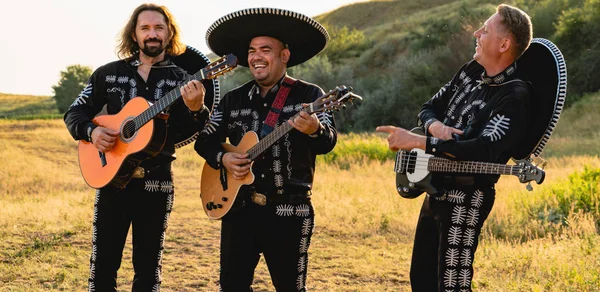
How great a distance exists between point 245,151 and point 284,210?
471 millimetres

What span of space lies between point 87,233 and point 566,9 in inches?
1251

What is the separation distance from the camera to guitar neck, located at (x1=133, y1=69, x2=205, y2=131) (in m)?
4.53

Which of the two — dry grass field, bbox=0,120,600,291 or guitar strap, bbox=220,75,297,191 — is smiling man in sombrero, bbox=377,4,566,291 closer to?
guitar strap, bbox=220,75,297,191

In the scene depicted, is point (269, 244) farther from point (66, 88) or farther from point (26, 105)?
point (26, 105)

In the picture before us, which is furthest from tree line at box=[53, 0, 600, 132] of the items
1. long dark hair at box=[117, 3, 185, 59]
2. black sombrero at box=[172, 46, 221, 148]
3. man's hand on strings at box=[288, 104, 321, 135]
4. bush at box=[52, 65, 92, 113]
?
man's hand on strings at box=[288, 104, 321, 135]

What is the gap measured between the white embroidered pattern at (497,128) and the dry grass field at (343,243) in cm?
291

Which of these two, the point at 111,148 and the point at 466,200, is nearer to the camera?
the point at 466,200

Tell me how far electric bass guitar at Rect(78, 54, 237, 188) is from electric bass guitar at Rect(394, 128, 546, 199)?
1273 millimetres

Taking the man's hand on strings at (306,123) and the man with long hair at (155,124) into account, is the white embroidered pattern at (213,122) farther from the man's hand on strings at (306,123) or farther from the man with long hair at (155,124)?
the man's hand on strings at (306,123)

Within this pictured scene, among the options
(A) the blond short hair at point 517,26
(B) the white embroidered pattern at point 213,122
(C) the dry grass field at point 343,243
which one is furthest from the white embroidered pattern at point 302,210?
(C) the dry grass field at point 343,243

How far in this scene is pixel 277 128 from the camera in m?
4.22

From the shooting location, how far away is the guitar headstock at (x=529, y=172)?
12.6 ft

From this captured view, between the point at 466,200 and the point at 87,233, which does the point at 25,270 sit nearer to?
the point at 87,233

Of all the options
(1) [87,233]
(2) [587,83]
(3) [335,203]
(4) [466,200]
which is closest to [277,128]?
(4) [466,200]
